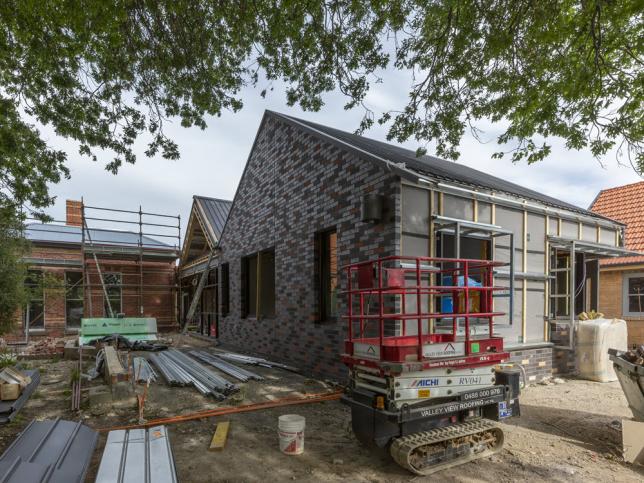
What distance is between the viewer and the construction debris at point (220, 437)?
464 cm

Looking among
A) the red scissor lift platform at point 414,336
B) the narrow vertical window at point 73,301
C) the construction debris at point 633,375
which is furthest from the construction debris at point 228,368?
the narrow vertical window at point 73,301

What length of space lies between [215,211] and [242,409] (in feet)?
39.6

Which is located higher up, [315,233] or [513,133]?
[513,133]

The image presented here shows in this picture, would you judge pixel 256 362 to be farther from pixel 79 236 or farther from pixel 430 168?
pixel 79 236

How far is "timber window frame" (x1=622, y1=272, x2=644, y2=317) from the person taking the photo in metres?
12.0

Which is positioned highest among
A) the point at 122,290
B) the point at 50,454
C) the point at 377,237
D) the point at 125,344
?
the point at 377,237

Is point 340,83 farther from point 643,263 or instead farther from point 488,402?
point 643,263

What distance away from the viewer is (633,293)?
12125mm

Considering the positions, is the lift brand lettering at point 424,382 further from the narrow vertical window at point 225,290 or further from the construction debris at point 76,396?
the narrow vertical window at point 225,290

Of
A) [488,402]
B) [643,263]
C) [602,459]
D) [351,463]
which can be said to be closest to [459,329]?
[488,402]

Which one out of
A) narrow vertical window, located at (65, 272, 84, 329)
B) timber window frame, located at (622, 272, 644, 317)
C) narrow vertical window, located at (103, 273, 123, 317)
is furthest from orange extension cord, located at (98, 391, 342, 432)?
narrow vertical window, located at (65, 272, 84, 329)

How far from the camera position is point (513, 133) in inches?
241

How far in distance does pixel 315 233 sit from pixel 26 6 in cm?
559

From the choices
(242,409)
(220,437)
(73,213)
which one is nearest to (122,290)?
(73,213)
